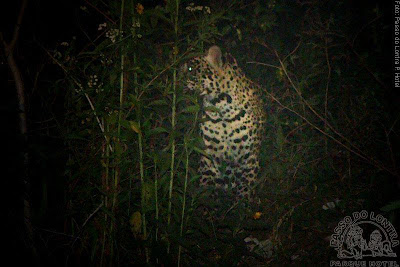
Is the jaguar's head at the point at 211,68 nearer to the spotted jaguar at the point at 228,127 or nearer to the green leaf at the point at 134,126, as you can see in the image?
the spotted jaguar at the point at 228,127

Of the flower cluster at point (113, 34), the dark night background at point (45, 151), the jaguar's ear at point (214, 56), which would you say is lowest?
the dark night background at point (45, 151)

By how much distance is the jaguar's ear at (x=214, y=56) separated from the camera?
254 cm

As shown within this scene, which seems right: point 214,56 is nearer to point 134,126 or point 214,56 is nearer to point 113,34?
point 113,34

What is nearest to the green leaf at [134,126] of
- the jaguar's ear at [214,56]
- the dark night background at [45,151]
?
the dark night background at [45,151]

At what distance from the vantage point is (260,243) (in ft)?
7.43

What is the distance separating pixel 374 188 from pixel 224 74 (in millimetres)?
1545

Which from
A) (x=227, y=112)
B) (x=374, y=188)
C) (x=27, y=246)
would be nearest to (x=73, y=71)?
(x=27, y=246)

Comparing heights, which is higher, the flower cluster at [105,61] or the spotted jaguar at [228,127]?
the flower cluster at [105,61]

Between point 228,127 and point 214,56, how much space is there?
0.67m

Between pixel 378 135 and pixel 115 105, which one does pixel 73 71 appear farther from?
pixel 378 135

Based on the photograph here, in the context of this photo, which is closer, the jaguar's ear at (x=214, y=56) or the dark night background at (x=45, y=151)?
the dark night background at (x=45, y=151)

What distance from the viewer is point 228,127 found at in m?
2.52

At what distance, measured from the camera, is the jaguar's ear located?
8.32ft

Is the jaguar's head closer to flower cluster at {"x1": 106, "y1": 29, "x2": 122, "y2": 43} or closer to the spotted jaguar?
the spotted jaguar
